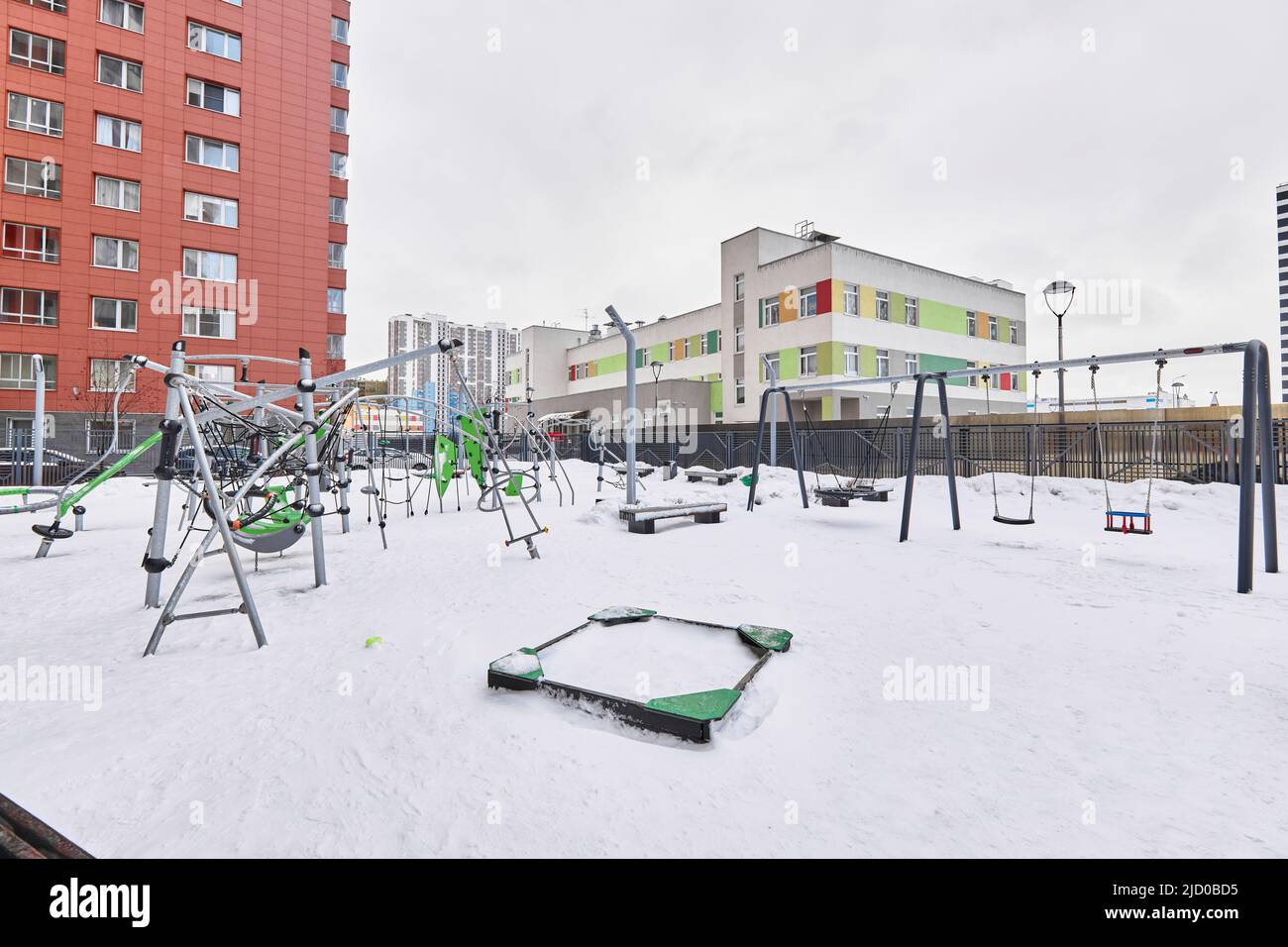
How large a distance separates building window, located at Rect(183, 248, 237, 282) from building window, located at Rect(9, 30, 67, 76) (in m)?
7.03

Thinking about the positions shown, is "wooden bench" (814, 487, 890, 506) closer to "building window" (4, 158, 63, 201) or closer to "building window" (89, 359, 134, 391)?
"building window" (89, 359, 134, 391)

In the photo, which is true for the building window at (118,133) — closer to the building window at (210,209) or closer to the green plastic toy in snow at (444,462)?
the building window at (210,209)

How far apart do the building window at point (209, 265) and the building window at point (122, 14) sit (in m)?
8.40

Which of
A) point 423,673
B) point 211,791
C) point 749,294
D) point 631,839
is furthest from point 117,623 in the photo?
point 749,294

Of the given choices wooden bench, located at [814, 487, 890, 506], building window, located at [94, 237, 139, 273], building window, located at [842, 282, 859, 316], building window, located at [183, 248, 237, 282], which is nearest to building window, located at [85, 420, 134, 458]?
building window, located at [94, 237, 139, 273]

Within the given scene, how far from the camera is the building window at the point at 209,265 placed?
23344mm

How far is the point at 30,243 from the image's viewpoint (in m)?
20.8

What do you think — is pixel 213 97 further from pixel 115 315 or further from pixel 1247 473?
pixel 1247 473

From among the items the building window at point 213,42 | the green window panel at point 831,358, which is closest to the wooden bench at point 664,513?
the green window panel at point 831,358

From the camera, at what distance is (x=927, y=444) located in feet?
62.3

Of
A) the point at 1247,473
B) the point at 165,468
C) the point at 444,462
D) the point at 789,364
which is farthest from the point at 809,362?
the point at 165,468

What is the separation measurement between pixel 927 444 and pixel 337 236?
26618mm

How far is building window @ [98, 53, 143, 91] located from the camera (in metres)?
22.1

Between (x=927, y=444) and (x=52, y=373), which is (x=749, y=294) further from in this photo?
(x=52, y=373)
